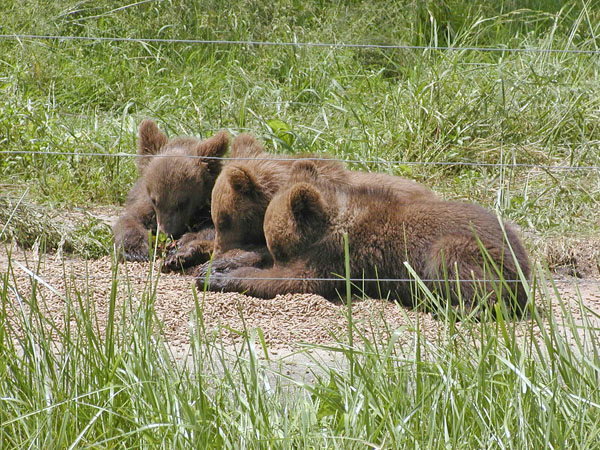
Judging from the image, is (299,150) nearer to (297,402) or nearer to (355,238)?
(355,238)

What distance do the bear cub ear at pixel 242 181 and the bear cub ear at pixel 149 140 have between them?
3.38 feet

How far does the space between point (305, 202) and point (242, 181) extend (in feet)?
1.83

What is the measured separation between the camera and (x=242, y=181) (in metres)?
6.14

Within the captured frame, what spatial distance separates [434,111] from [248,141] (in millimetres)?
2199

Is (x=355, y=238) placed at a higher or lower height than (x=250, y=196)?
lower

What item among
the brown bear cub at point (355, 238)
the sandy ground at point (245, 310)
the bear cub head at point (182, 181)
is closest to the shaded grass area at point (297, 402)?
the sandy ground at point (245, 310)

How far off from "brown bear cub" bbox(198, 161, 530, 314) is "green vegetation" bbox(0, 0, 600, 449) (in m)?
0.80

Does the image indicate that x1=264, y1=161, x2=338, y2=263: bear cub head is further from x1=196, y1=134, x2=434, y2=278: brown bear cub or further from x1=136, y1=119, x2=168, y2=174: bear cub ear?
x1=136, y1=119, x2=168, y2=174: bear cub ear

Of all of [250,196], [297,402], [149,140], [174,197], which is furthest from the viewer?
[149,140]

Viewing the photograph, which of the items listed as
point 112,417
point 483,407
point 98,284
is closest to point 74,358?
point 112,417

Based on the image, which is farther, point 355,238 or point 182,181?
point 182,181

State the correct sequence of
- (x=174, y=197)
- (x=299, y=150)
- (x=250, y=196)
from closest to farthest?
(x=250, y=196) < (x=174, y=197) < (x=299, y=150)

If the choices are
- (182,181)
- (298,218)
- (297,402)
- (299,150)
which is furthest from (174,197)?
(297,402)

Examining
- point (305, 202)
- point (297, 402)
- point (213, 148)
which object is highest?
point (213, 148)
